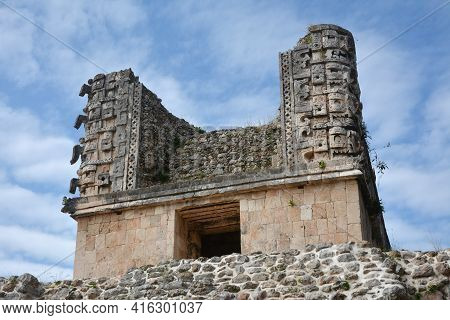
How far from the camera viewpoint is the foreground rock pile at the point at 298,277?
25.9ft

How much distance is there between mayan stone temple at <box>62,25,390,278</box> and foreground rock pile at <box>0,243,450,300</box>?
3.06 meters

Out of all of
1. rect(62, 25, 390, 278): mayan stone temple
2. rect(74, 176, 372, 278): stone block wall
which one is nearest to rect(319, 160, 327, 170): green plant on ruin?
rect(62, 25, 390, 278): mayan stone temple

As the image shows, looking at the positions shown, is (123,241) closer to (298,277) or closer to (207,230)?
(207,230)

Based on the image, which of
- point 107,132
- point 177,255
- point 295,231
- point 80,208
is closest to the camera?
point 295,231

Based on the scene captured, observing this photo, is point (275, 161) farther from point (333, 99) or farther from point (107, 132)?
point (107, 132)

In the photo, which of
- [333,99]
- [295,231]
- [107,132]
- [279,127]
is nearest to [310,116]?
[333,99]

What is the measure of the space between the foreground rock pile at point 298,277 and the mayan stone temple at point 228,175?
306 centimetres

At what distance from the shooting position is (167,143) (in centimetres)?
1528

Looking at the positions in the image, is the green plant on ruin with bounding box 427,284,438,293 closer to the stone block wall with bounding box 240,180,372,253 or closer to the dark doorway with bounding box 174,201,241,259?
the stone block wall with bounding box 240,180,372,253

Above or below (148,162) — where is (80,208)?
below

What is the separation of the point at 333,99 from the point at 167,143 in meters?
4.23

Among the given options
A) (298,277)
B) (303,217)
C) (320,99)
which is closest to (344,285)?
(298,277)

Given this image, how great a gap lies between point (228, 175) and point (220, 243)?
2858mm

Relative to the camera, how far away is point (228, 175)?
12.7m
